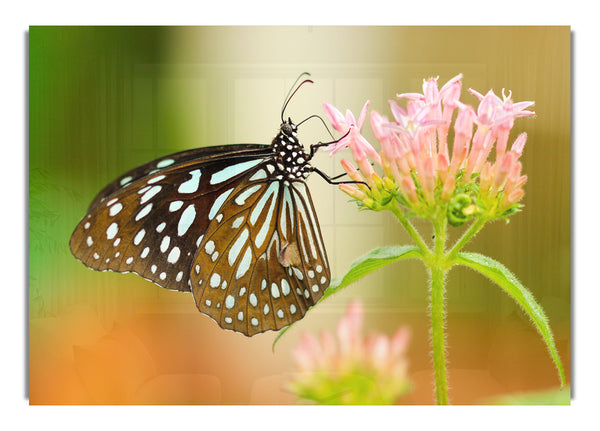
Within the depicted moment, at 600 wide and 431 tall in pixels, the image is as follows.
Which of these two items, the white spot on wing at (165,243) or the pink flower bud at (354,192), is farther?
the white spot on wing at (165,243)

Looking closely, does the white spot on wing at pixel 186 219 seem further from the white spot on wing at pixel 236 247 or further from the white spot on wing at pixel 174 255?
the white spot on wing at pixel 236 247

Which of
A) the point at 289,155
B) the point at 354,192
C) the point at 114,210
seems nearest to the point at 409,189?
the point at 354,192

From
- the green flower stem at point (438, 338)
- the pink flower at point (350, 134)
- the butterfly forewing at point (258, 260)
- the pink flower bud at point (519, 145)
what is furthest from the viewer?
the butterfly forewing at point (258, 260)

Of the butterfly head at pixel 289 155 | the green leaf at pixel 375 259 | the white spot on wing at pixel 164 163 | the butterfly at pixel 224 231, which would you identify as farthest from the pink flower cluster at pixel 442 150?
the white spot on wing at pixel 164 163

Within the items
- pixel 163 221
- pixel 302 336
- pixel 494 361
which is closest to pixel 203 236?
pixel 163 221

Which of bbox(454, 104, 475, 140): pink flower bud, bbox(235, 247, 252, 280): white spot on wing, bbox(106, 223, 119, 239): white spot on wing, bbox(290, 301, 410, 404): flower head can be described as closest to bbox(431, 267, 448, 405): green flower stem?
bbox(454, 104, 475, 140): pink flower bud

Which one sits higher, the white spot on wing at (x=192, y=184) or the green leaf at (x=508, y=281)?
the white spot on wing at (x=192, y=184)

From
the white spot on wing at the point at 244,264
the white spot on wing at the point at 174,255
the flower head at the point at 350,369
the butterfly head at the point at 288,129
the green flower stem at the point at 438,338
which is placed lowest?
the flower head at the point at 350,369

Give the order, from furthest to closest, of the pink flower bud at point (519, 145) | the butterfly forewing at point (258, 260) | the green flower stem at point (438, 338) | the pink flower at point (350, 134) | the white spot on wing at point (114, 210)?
the butterfly forewing at point (258, 260) < the white spot on wing at point (114, 210) < the pink flower at point (350, 134) < the pink flower bud at point (519, 145) < the green flower stem at point (438, 338)
